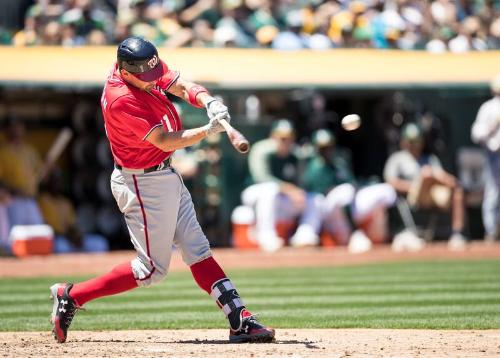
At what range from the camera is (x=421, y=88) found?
631 inches

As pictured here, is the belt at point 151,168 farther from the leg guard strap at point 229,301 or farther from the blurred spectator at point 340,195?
the blurred spectator at point 340,195

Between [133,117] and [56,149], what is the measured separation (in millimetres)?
9461

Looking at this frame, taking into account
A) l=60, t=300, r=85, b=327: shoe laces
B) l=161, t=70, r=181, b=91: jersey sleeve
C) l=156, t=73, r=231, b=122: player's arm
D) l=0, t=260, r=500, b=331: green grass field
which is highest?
l=161, t=70, r=181, b=91: jersey sleeve

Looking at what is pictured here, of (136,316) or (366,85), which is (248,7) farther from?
(136,316)

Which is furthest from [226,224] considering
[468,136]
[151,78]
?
[151,78]

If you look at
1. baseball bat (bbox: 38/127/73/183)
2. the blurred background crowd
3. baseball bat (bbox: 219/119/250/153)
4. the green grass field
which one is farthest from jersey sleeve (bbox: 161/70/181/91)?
the blurred background crowd

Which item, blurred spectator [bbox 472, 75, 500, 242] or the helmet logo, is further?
blurred spectator [bbox 472, 75, 500, 242]

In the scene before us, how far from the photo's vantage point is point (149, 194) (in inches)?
267

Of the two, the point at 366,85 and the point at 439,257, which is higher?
the point at 366,85

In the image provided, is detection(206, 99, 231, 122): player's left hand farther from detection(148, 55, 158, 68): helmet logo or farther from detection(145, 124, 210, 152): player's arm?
detection(148, 55, 158, 68): helmet logo

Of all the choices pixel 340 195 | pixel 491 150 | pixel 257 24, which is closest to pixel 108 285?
pixel 340 195

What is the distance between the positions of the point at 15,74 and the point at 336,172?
4501 mm

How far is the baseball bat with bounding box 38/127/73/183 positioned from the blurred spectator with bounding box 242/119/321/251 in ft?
8.89

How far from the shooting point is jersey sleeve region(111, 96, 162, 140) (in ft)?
21.3
